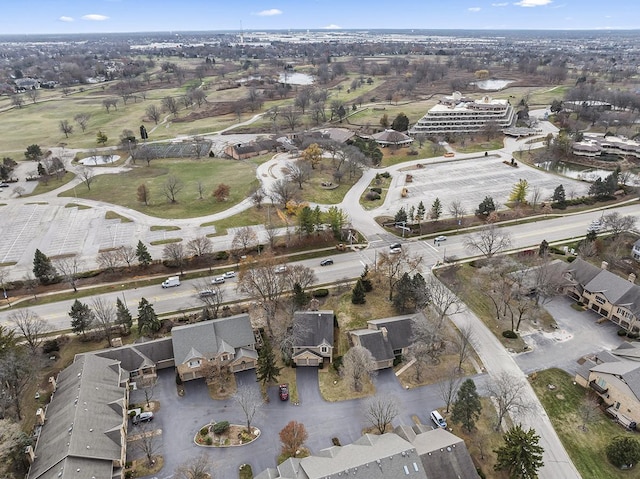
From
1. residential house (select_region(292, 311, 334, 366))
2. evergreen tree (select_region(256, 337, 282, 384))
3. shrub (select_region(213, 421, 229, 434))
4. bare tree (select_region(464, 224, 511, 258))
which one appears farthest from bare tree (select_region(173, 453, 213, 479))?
bare tree (select_region(464, 224, 511, 258))

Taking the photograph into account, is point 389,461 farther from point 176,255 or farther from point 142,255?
point 142,255

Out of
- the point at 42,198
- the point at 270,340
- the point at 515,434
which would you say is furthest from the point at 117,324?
the point at 42,198

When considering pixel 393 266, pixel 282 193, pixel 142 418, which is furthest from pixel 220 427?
pixel 282 193

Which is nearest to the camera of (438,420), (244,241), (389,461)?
(389,461)

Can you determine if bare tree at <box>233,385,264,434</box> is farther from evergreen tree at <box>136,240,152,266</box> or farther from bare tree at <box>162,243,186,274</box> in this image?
evergreen tree at <box>136,240,152,266</box>

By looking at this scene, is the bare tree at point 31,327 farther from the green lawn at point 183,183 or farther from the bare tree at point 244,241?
the green lawn at point 183,183

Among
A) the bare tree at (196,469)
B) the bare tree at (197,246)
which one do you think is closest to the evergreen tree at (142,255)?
the bare tree at (197,246)
